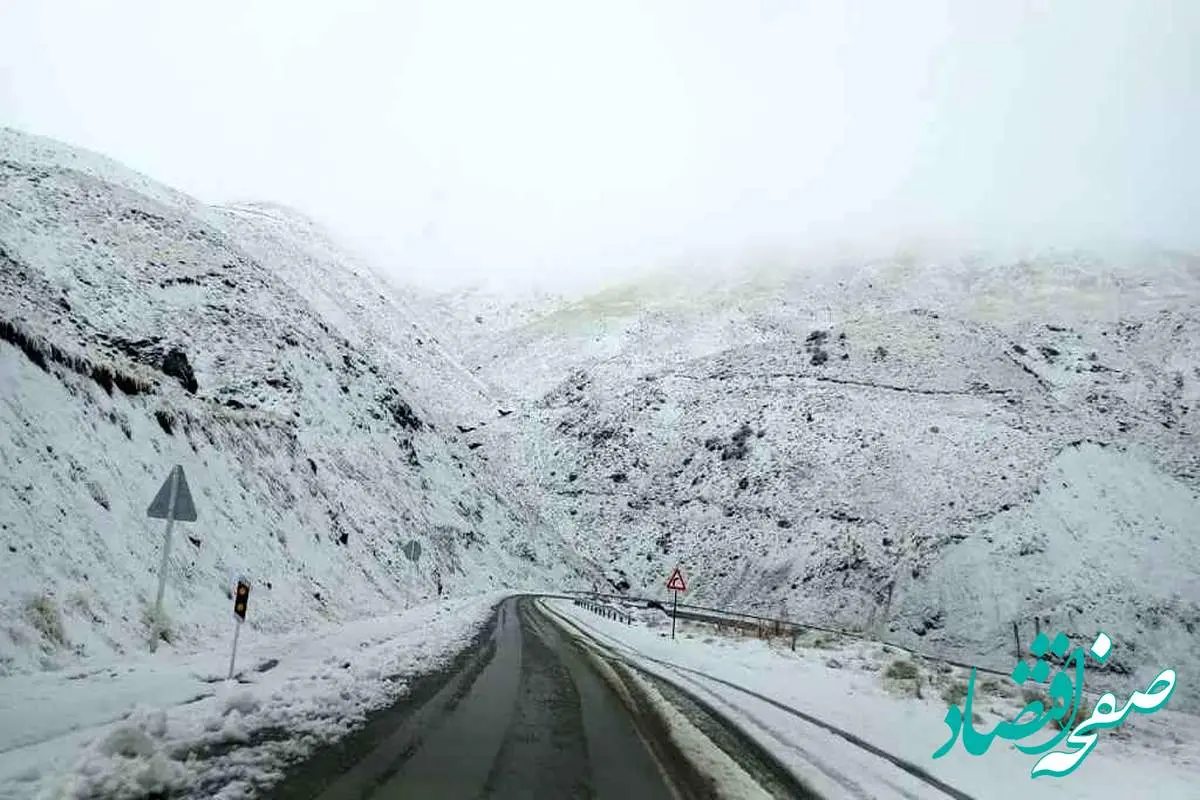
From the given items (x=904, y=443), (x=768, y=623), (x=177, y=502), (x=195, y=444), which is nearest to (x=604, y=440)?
(x=904, y=443)

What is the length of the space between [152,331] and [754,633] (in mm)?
37780

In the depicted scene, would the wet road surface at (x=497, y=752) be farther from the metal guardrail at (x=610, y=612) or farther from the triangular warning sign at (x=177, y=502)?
the metal guardrail at (x=610, y=612)

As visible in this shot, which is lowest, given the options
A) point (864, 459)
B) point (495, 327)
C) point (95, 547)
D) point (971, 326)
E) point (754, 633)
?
point (754, 633)

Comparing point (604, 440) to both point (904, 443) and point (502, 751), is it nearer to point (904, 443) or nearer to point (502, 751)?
point (904, 443)

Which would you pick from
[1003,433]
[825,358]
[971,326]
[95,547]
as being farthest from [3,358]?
[971,326]

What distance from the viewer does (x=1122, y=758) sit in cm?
999

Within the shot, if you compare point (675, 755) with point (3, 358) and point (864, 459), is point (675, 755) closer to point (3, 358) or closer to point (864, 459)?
point (3, 358)

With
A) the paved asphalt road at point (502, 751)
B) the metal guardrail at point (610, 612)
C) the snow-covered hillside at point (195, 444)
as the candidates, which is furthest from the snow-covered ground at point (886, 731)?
the metal guardrail at point (610, 612)

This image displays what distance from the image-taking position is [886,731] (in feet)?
38.5

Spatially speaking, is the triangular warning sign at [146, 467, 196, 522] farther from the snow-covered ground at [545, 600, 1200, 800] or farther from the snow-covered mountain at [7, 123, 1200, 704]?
A: the snow-covered ground at [545, 600, 1200, 800]

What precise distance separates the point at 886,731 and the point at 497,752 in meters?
6.83

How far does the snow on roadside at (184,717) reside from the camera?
5.66m

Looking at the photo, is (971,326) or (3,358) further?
(971,326)

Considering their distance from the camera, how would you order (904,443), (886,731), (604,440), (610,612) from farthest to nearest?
(604,440) → (904,443) → (610,612) → (886,731)
